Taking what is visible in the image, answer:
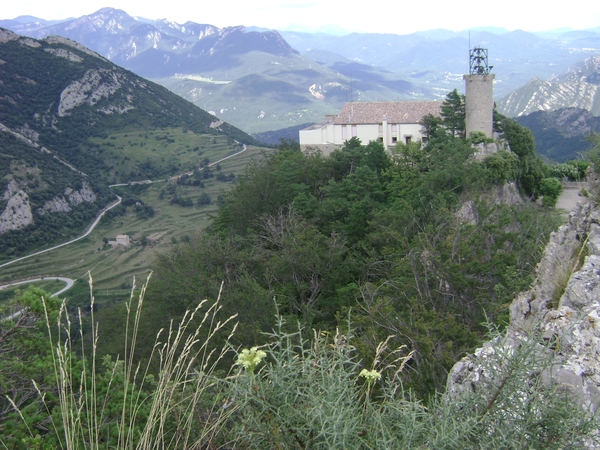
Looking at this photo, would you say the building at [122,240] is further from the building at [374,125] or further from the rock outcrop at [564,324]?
the rock outcrop at [564,324]

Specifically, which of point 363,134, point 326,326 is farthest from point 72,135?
point 326,326

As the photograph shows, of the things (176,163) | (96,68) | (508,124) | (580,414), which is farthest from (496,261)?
(96,68)

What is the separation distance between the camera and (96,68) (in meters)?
125

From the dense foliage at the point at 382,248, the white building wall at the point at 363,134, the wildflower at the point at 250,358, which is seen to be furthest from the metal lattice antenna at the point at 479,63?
the wildflower at the point at 250,358

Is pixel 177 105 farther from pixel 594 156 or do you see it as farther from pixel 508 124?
pixel 594 156

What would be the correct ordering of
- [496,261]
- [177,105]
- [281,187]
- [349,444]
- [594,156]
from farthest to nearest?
[177,105] < [281,187] < [496,261] < [594,156] < [349,444]

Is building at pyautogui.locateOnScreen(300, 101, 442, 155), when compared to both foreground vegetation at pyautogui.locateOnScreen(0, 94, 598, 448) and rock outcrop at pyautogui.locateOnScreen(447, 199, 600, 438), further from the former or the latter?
rock outcrop at pyautogui.locateOnScreen(447, 199, 600, 438)

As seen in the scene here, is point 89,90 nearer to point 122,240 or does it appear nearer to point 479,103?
point 122,240

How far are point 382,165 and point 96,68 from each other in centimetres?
11239

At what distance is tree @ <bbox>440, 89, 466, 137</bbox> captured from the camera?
3022 centimetres

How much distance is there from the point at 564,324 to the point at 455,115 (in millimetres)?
27634

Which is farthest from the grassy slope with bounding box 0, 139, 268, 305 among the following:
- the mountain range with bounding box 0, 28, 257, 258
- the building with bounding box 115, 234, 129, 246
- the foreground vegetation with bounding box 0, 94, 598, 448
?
the foreground vegetation with bounding box 0, 94, 598, 448

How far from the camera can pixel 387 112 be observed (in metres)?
33.2

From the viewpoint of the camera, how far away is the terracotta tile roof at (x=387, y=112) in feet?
107
